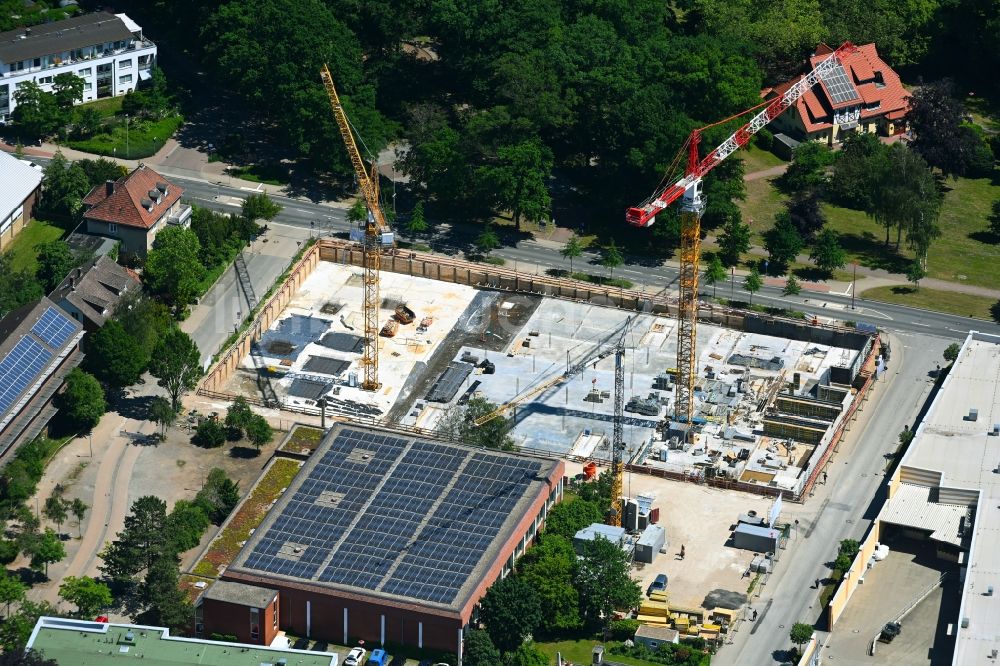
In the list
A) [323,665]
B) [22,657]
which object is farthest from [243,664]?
[22,657]

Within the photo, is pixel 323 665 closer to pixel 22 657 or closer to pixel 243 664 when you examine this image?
pixel 243 664
